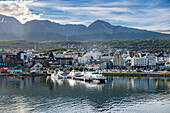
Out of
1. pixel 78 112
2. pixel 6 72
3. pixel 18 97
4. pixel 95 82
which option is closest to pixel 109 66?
pixel 6 72

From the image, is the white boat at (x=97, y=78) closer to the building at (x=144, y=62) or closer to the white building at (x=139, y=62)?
the white building at (x=139, y=62)

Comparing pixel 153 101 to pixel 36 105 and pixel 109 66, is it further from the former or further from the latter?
pixel 109 66

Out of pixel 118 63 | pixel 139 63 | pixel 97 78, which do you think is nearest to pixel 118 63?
pixel 118 63

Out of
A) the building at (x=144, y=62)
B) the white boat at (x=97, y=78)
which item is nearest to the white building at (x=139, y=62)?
the building at (x=144, y=62)

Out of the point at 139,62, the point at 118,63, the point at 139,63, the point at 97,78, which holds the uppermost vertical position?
the point at 139,62

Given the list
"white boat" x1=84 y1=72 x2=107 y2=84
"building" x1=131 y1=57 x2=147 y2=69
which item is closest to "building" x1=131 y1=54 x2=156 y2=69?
"building" x1=131 y1=57 x2=147 y2=69

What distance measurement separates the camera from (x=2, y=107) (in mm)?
28234

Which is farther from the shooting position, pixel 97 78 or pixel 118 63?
pixel 118 63

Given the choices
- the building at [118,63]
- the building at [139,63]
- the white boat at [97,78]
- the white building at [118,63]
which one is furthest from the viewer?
the white building at [118,63]

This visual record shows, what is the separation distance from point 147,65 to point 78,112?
250 feet

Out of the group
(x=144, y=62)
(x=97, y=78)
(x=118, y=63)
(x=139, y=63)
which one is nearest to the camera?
(x=97, y=78)

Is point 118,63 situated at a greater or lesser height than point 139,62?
lesser

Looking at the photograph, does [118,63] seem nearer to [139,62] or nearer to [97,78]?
[139,62]

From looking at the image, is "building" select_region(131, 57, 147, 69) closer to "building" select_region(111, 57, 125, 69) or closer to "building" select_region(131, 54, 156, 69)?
"building" select_region(131, 54, 156, 69)
